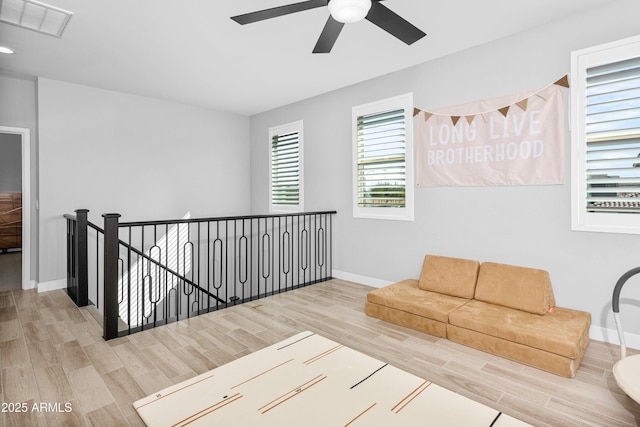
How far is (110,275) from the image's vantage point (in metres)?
2.90

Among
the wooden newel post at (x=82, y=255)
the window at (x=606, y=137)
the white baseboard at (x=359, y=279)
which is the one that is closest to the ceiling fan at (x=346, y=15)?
the window at (x=606, y=137)

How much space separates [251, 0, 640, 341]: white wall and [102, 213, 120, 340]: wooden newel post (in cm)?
288

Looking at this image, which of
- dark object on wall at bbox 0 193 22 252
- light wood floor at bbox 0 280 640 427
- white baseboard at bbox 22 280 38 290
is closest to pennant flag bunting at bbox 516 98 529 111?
light wood floor at bbox 0 280 640 427

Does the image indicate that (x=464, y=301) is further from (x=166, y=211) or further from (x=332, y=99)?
(x=166, y=211)

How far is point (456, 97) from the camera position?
11.8 ft

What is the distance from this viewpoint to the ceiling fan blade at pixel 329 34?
86.4 inches

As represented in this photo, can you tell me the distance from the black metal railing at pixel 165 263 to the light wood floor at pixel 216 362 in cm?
31

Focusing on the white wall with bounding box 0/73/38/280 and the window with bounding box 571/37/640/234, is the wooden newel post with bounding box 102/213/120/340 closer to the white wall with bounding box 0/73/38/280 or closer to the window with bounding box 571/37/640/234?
the white wall with bounding box 0/73/38/280

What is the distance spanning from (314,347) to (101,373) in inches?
60.1

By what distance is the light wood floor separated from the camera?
1.94 m

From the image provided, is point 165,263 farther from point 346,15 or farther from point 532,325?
point 532,325

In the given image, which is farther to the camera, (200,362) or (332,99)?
(332,99)

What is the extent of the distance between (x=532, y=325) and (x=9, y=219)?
376 inches

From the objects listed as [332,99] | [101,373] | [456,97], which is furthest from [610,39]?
[101,373]
